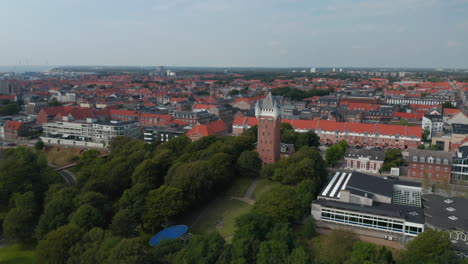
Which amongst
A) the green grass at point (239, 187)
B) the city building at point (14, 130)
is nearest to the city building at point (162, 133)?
the green grass at point (239, 187)

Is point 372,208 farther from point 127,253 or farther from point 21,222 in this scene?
point 21,222

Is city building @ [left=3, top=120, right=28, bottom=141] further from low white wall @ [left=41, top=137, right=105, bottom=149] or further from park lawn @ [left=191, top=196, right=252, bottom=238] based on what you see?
park lawn @ [left=191, top=196, right=252, bottom=238]

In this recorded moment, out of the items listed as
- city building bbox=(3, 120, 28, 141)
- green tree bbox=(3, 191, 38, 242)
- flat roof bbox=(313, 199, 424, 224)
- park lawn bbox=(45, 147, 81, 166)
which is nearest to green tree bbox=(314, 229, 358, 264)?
flat roof bbox=(313, 199, 424, 224)

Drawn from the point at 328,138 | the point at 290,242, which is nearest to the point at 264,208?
the point at 290,242

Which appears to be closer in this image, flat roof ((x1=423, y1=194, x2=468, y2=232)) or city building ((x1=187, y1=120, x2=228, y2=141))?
flat roof ((x1=423, y1=194, x2=468, y2=232))

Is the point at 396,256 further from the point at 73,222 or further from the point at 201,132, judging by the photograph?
the point at 201,132

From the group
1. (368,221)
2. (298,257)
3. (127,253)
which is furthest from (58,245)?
(368,221)

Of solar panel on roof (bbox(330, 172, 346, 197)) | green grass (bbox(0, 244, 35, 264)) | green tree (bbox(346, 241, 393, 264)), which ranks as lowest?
green grass (bbox(0, 244, 35, 264))
